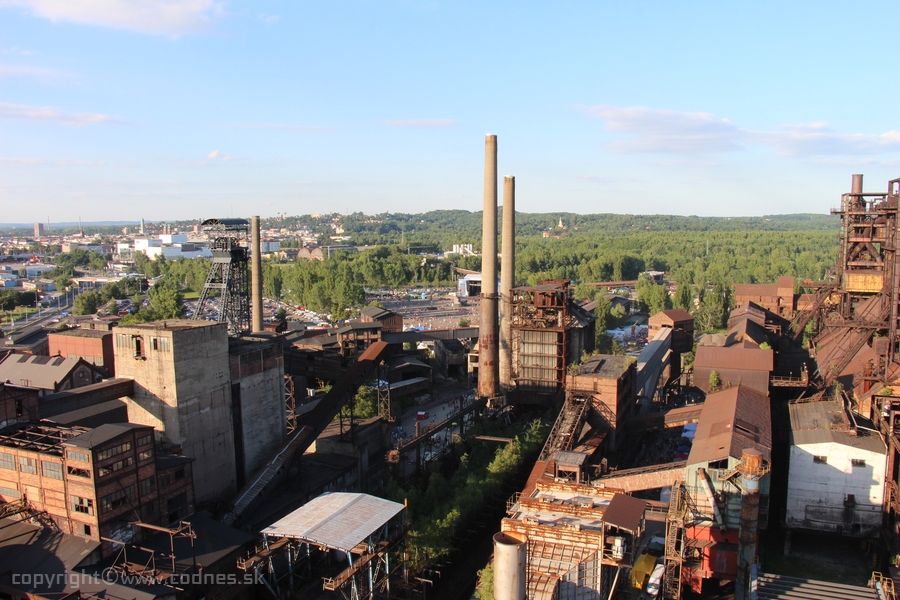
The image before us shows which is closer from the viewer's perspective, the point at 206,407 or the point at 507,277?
the point at 206,407

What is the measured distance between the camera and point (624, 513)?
64.7 feet

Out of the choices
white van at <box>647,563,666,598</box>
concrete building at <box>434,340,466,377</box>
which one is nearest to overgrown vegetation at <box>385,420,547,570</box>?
white van at <box>647,563,666,598</box>

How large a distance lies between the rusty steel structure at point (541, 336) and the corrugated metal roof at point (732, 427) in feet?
29.3

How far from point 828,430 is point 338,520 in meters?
19.8

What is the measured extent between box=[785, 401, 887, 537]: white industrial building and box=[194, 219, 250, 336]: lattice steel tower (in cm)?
3398

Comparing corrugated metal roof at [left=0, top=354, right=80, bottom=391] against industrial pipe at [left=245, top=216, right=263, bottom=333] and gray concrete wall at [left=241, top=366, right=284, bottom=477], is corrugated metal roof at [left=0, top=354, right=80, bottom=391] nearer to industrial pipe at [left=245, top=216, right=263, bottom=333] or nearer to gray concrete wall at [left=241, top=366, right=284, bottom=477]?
gray concrete wall at [left=241, top=366, right=284, bottom=477]

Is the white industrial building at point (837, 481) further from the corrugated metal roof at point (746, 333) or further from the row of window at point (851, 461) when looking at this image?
the corrugated metal roof at point (746, 333)

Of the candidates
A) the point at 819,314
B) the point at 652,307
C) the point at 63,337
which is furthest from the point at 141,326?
the point at 652,307

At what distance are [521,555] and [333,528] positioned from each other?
6267mm

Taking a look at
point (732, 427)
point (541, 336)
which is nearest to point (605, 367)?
point (541, 336)

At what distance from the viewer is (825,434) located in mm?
25906

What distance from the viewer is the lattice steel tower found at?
144ft

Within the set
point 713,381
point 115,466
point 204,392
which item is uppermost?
point 204,392

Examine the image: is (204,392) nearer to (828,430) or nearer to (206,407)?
(206,407)
